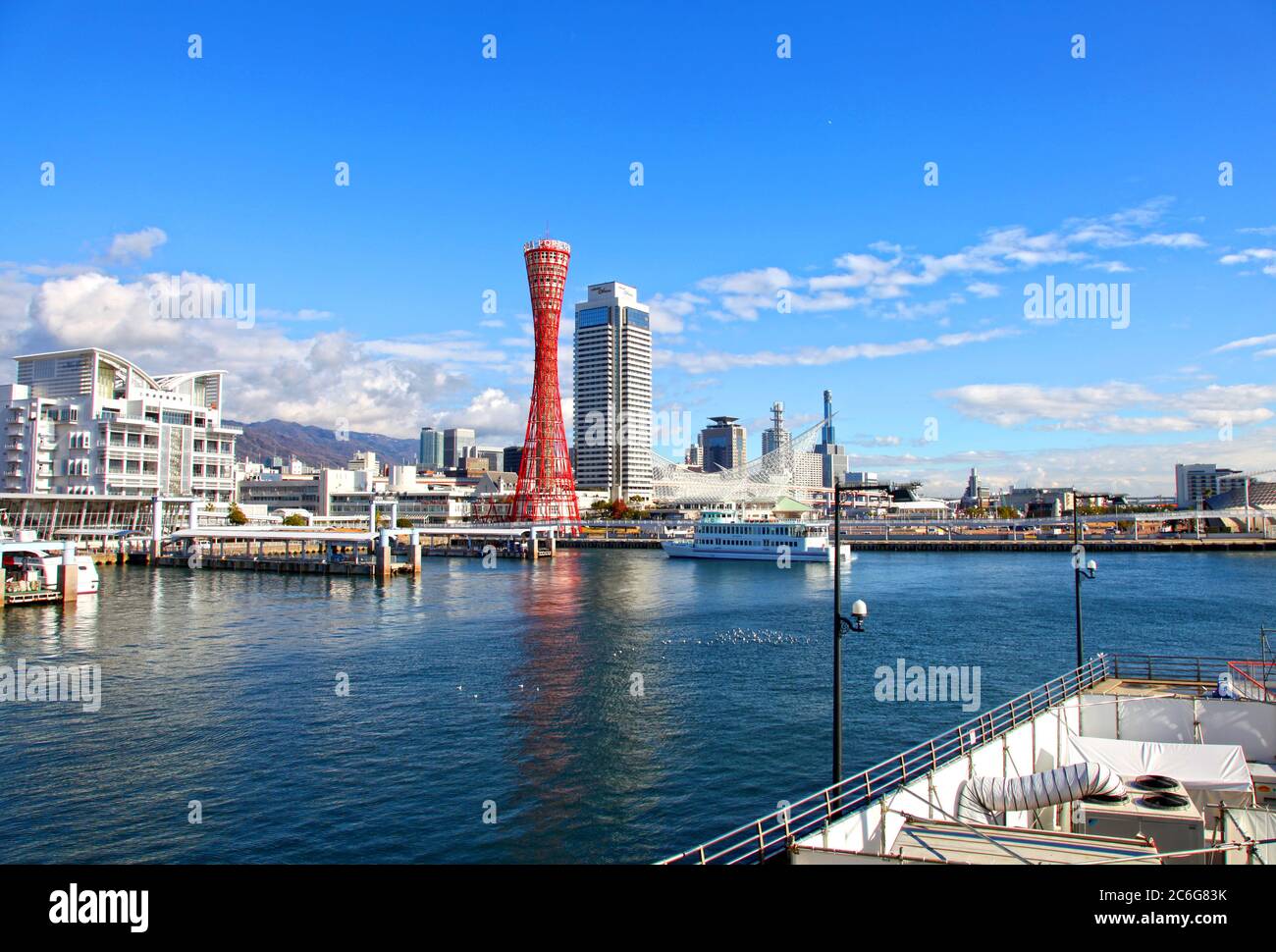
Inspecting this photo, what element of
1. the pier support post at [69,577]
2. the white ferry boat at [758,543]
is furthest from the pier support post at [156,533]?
the white ferry boat at [758,543]

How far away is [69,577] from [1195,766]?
1237 inches

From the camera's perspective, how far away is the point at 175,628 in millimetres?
21828

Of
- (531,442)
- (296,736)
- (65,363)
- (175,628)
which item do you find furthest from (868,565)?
(65,363)

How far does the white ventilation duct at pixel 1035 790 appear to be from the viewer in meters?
5.63

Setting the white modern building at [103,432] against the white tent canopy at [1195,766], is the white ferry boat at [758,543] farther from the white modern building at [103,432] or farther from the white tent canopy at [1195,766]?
the white tent canopy at [1195,766]

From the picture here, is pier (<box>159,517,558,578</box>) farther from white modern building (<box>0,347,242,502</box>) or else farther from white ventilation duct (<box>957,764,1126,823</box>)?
white ventilation duct (<box>957,764,1126,823</box>)

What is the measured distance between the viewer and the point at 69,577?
90.3ft

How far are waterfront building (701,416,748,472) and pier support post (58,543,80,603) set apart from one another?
A: 5853 inches

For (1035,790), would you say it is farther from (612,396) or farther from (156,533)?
(612,396)

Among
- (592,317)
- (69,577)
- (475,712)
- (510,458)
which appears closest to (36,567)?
(69,577)

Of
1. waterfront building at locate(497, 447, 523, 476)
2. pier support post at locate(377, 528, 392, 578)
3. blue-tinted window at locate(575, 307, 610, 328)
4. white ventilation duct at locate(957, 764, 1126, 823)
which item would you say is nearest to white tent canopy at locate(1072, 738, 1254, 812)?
white ventilation duct at locate(957, 764, 1126, 823)

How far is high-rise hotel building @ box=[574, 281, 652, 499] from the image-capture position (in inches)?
4574
